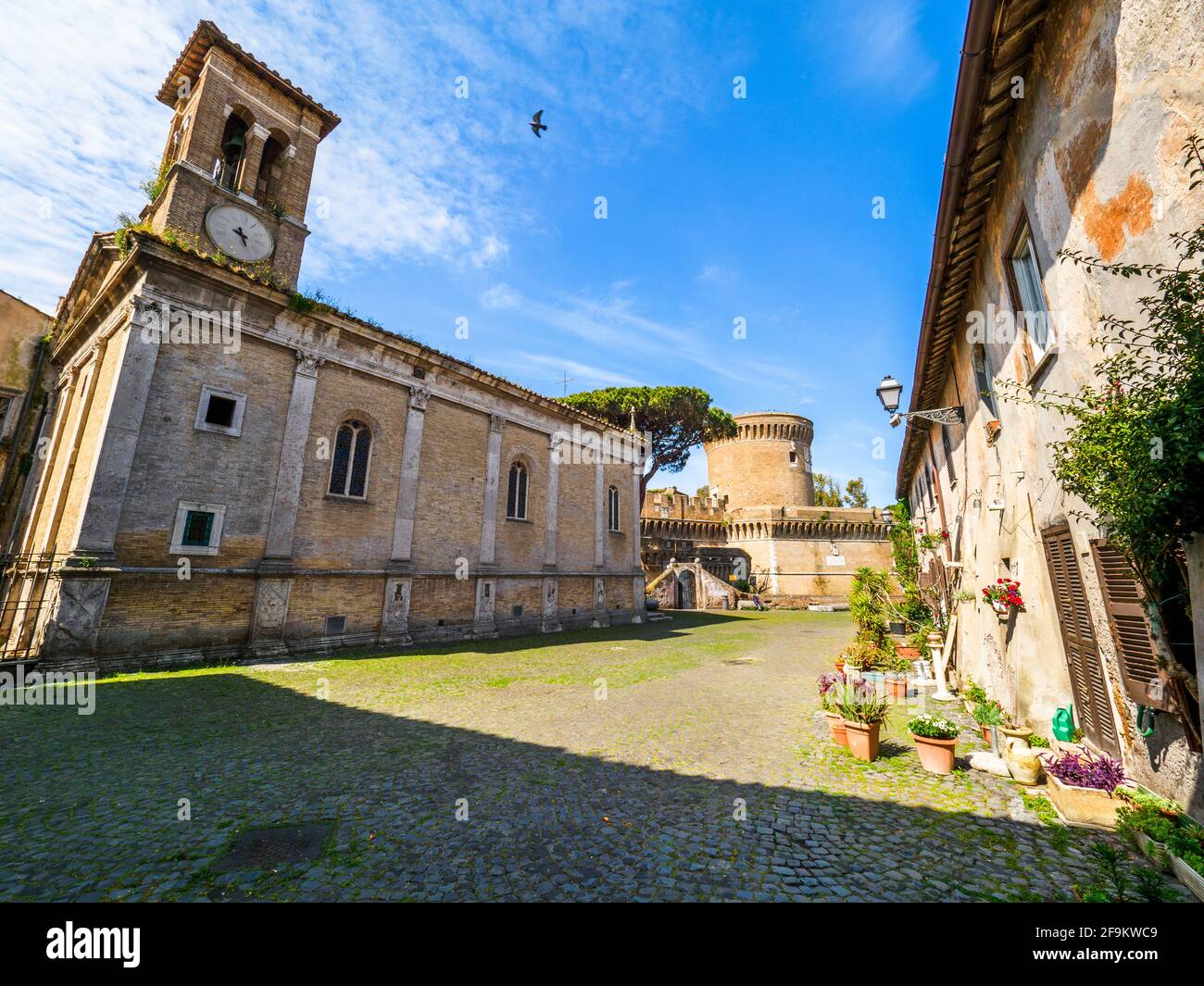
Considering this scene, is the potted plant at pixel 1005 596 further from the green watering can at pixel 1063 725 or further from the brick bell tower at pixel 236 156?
the brick bell tower at pixel 236 156

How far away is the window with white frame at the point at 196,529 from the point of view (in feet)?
34.8

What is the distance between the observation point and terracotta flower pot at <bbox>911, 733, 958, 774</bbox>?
5238mm

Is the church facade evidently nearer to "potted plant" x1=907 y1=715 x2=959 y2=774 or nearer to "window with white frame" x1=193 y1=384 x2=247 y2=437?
"window with white frame" x1=193 y1=384 x2=247 y2=437

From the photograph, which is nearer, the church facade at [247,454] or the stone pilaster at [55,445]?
the church facade at [247,454]

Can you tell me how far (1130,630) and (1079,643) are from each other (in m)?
1.15

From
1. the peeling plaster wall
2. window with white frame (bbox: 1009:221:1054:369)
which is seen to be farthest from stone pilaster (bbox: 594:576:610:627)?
window with white frame (bbox: 1009:221:1054:369)

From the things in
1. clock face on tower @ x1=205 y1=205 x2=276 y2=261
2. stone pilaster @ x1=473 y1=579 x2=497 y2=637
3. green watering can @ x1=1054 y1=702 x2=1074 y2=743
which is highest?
clock face on tower @ x1=205 y1=205 x2=276 y2=261

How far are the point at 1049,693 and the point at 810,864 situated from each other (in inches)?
168

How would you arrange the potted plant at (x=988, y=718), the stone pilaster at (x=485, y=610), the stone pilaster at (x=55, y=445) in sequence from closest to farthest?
the potted plant at (x=988, y=718), the stone pilaster at (x=55, y=445), the stone pilaster at (x=485, y=610)

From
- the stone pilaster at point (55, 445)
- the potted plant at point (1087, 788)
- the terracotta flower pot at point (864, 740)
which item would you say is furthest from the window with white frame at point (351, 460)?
the potted plant at point (1087, 788)

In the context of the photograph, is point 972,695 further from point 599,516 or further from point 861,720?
point 599,516

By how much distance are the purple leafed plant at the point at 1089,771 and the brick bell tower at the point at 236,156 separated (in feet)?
59.6

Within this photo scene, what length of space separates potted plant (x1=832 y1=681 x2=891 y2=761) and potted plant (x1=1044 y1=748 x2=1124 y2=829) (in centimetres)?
160

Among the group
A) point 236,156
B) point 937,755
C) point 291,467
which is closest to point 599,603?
point 291,467
